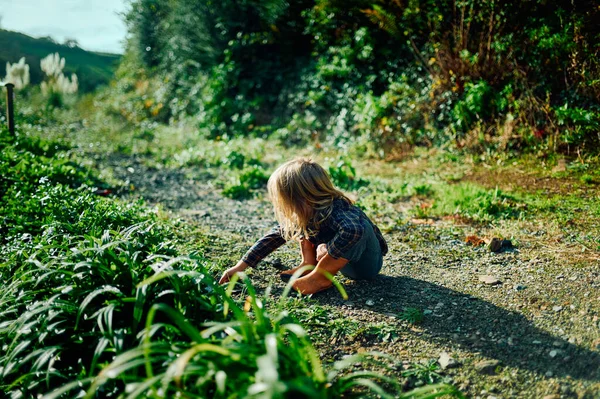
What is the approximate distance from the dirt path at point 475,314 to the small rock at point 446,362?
0.6 inches

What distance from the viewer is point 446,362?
2.44 meters

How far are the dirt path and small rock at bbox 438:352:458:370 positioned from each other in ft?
0.05

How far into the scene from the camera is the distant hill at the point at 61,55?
69.1ft

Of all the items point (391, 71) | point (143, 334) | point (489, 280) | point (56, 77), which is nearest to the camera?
point (143, 334)

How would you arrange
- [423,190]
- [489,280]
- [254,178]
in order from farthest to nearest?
1. [254,178]
2. [423,190]
3. [489,280]

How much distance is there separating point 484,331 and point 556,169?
324 centimetres

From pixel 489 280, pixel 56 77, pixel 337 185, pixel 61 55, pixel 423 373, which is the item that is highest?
pixel 61 55

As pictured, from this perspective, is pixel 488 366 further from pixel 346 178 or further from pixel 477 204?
pixel 346 178

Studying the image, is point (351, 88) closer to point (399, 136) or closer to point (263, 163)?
point (399, 136)

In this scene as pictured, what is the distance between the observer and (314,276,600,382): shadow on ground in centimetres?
235

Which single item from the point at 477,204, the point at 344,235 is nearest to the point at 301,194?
the point at 344,235

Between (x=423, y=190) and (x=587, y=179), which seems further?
(x=423, y=190)

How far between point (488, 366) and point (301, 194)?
1.43 metres

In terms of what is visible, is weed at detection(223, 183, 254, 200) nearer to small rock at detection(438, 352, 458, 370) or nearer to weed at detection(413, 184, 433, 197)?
weed at detection(413, 184, 433, 197)
